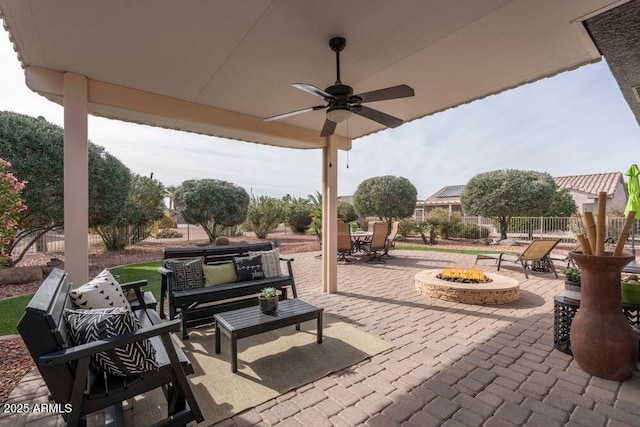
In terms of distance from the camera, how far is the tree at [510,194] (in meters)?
14.0

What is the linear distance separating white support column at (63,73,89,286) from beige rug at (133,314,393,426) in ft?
5.31

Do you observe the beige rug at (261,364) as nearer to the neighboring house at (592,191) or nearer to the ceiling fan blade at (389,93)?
the ceiling fan blade at (389,93)

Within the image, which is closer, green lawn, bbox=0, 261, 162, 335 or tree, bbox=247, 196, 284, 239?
green lawn, bbox=0, 261, 162, 335

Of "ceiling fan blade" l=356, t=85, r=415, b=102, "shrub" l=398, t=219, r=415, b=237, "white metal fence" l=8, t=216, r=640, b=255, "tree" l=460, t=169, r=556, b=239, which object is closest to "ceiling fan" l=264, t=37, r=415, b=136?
"ceiling fan blade" l=356, t=85, r=415, b=102

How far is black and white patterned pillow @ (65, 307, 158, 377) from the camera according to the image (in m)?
1.79

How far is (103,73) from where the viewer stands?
11.1ft

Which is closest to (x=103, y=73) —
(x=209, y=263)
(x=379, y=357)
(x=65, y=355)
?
(x=209, y=263)

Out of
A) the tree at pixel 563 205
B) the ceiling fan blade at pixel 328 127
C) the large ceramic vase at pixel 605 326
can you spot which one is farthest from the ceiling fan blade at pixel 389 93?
the tree at pixel 563 205

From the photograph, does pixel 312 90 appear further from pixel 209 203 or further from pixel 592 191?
pixel 592 191

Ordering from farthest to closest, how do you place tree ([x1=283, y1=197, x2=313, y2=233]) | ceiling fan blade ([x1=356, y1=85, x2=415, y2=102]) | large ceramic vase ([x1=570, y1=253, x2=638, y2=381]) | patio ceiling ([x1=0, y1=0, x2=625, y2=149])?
1. tree ([x1=283, y1=197, x2=313, y2=233])
2. ceiling fan blade ([x1=356, y1=85, x2=415, y2=102])
3. large ceramic vase ([x1=570, y1=253, x2=638, y2=381])
4. patio ceiling ([x1=0, y1=0, x2=625, y2=149])

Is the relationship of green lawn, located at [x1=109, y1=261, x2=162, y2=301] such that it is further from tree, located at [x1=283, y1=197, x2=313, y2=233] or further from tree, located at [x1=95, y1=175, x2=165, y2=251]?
tree, located at [x1=283, y1=197, x2=313, y2=233]

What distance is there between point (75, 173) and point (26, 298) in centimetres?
365

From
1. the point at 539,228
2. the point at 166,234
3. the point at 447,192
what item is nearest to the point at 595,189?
the point at 539,228

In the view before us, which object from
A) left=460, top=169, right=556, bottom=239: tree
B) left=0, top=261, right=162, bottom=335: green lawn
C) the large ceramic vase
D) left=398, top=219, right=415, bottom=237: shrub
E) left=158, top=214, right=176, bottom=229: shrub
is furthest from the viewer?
left=158, top=214, right=176, bottom=229: shrub
